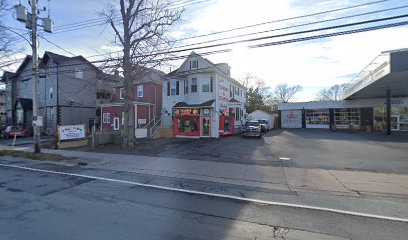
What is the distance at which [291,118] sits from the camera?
3972cm

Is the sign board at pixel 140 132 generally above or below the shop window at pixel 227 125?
below

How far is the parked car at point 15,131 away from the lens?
28.5 meters

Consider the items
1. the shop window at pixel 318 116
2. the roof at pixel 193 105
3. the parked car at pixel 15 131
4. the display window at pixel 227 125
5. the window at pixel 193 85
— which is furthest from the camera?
the shop window at pixel 318 116

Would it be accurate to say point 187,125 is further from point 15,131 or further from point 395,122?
point 395,122

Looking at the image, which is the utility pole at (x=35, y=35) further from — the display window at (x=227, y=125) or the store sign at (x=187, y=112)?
the display window at (x=227, y=125)

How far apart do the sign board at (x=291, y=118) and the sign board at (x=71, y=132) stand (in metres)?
31.9

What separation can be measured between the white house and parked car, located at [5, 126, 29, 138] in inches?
732

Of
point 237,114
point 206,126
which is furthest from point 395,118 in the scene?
point 206,126

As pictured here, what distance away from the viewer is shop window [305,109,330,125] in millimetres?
37062

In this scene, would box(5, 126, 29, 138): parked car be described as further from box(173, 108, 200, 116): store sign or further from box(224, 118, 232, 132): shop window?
box(224, 118, 232, 132): shop window

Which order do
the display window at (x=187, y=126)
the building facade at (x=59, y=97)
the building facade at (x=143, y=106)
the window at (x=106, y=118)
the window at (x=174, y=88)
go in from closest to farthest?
the display window at (x=187, y=126), the window at (x=174, y=88), the building facade at (x=143, y=106), the window at (x=106, y=118), the building facade at (x=59, y=97)

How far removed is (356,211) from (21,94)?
4743 cm

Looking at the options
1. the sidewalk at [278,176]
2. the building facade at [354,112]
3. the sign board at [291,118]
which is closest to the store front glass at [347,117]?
the building facade at [354,112]

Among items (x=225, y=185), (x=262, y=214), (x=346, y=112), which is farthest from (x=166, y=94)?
(x=346, y=112)
